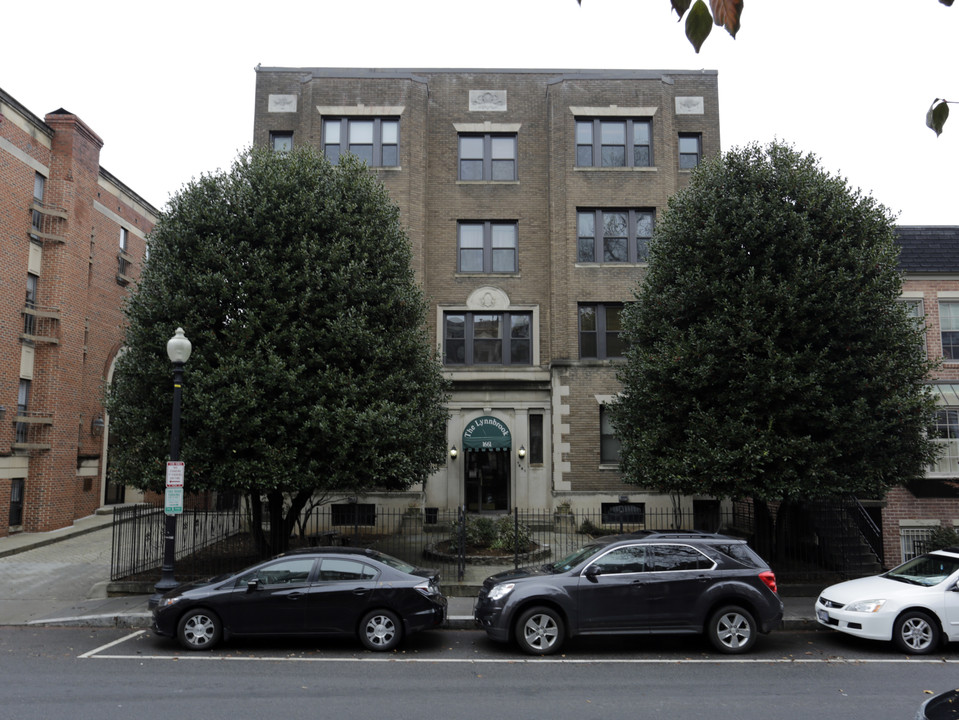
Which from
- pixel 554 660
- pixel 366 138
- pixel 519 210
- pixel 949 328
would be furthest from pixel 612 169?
pixel 554 660

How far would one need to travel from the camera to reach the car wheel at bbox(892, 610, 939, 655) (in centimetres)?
1009

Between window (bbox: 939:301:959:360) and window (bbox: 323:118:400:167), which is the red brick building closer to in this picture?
window (bbox: 323:118:400:167)

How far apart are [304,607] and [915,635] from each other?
343 inches

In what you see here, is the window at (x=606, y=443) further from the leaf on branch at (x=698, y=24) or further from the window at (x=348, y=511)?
the leaf on branch at (x=698, y=24)

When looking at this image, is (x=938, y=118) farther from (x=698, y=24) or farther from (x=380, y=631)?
(x=380, y=631)

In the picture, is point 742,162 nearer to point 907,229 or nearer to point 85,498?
point 907,229

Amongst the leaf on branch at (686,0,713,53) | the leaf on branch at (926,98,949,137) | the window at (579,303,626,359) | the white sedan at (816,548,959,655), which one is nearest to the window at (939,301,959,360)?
the window at (579,303,626,359)

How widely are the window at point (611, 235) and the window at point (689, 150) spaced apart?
90.9 inches

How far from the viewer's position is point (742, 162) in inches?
596

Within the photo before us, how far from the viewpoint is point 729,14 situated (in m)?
2.77

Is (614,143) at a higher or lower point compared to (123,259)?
higher

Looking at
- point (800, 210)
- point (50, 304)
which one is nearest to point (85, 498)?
point (50, 304)

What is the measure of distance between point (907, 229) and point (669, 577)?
628 inches

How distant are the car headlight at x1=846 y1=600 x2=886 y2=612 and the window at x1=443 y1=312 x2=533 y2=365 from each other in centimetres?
1440
